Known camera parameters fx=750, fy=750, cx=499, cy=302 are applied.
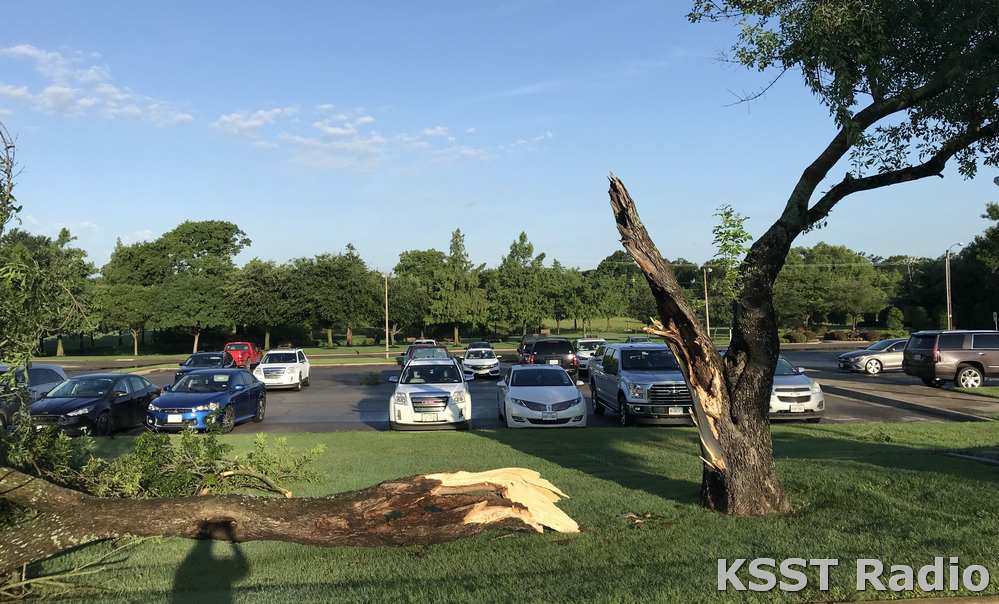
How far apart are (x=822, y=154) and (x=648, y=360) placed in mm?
10362

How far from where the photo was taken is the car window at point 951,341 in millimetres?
24453

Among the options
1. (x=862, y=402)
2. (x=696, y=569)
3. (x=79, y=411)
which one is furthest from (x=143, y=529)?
(x=862, y=402)

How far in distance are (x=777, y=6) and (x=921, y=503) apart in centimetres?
547

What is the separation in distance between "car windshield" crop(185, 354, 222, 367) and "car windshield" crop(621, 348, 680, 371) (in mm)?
17212

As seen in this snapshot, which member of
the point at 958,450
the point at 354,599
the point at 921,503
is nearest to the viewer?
the point at 354,599

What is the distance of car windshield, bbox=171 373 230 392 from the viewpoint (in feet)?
55.7

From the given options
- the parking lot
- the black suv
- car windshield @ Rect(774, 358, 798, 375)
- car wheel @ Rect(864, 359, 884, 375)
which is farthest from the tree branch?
car wheel @ Rect(864, 359, 884, 375)

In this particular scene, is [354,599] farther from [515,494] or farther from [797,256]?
[797,256]

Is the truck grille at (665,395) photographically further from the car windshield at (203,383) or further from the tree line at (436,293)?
the tree line at (436,293)

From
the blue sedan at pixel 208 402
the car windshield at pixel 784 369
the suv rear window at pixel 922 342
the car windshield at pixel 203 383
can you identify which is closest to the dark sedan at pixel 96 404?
the blue sedan at pixel 208 402

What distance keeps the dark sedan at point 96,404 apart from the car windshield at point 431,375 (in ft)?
20.1

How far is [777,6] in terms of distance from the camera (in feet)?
27.7

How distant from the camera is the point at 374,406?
2228 cm

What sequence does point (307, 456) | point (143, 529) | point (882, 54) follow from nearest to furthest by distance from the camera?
1. point (143, 529)
2. point (882, 54)
3. point (307, 456)
